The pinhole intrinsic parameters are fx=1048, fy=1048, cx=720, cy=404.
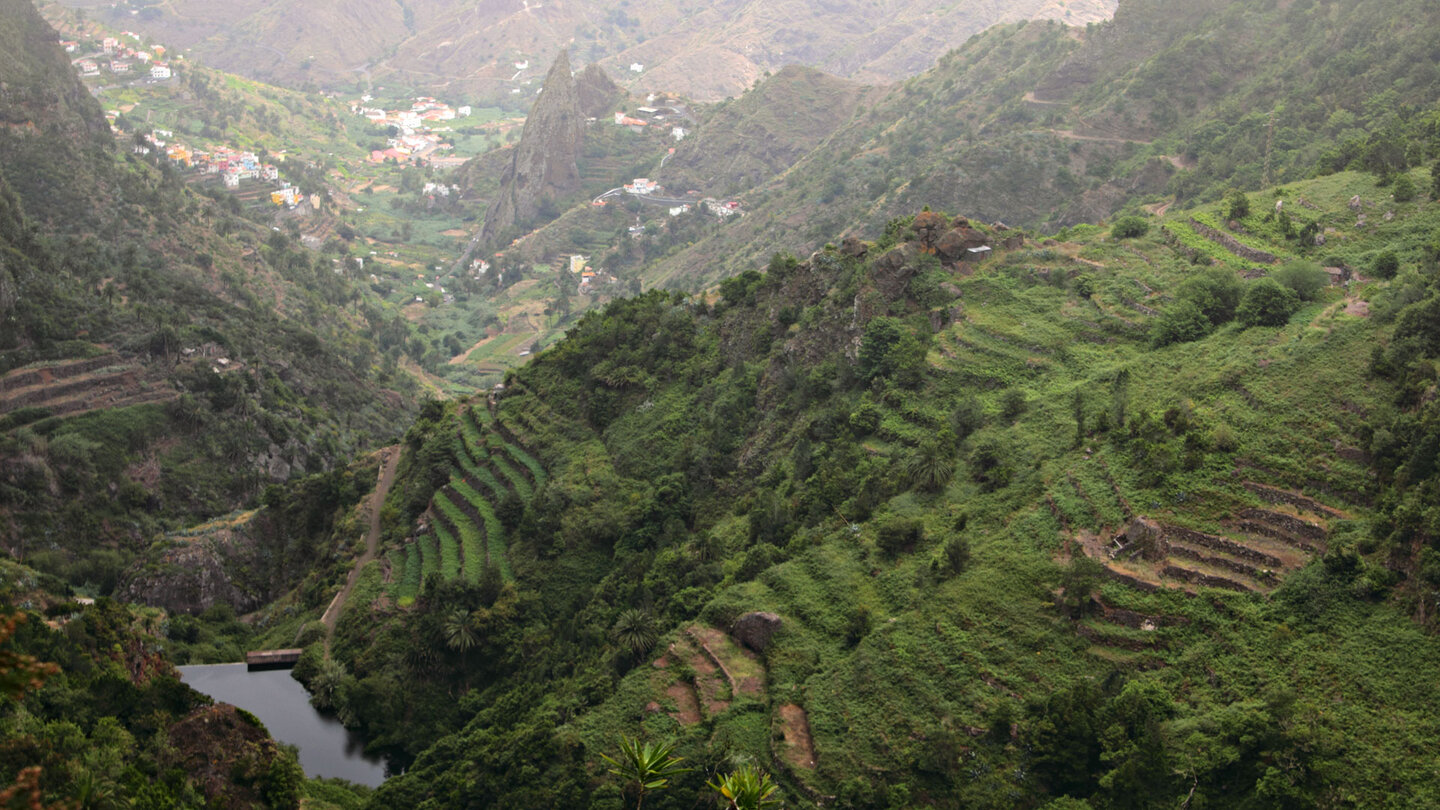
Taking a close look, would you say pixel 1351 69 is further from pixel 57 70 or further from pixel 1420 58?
pixel 57 70

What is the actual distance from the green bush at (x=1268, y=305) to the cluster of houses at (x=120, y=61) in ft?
519

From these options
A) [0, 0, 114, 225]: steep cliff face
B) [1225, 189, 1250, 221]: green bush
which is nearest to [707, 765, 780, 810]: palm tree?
[1225, 189, 1250, 221]: green bush

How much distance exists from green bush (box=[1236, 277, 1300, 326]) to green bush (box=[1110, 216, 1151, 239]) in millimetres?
10612

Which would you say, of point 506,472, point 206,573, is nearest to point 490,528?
point 506,472

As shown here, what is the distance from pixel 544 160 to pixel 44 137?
6137 centimetres

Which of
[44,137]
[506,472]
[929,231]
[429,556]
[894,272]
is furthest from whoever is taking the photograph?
[44,137]

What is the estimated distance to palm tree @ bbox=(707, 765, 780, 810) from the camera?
24.5 metres

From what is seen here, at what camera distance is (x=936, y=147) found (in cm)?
9962

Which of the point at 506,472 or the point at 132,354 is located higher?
the point at 132,354

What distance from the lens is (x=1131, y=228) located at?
47781mm

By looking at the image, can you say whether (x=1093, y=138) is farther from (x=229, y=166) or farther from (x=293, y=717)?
(x=229, y=166)

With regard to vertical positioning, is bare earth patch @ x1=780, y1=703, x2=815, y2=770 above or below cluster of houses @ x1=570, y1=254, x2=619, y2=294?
above

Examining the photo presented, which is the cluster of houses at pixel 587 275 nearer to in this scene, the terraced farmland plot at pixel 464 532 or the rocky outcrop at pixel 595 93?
the rocky outcrop at pixel 595 93

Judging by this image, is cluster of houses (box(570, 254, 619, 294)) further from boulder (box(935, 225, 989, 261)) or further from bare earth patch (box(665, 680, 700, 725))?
bare earth patch (box(665, 680, 700, 725))
